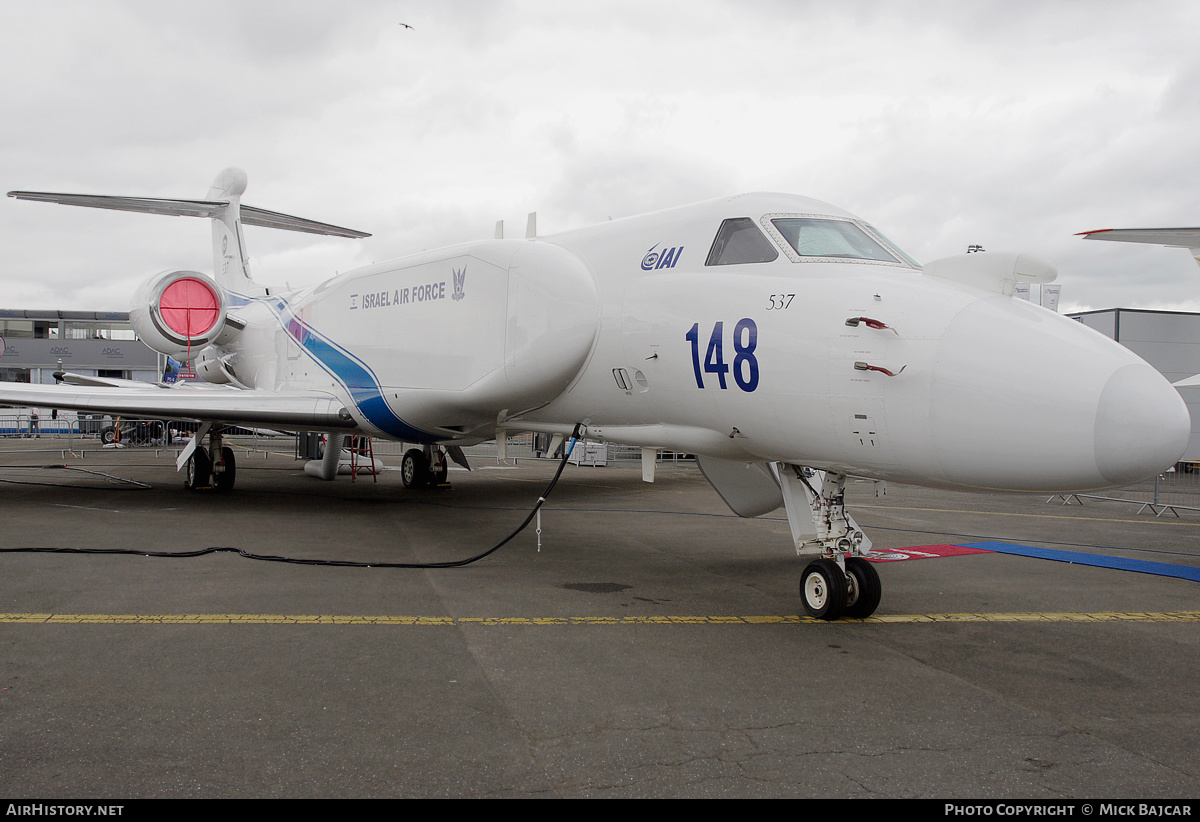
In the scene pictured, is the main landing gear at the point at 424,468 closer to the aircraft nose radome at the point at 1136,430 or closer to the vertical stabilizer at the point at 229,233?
the vertical stabilizer at the point at 229,233

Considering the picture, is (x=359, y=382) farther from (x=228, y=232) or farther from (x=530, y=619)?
(x=228, y=232)

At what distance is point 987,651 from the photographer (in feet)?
17.5

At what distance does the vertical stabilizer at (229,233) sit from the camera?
16750 mm

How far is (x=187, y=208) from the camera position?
16.7 m

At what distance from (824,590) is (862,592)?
0.96 feet

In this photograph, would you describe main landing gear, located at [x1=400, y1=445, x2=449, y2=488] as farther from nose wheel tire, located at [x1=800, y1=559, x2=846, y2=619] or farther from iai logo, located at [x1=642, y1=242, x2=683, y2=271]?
nose wheel tire, located at [x1=800, y1=559, x2=846, y2=619]

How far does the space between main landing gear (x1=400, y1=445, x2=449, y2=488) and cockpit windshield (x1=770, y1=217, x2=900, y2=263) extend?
1096 cm

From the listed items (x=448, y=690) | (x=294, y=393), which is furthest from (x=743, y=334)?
(x=294, y=393)

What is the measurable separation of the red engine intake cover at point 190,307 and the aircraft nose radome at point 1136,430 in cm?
1416

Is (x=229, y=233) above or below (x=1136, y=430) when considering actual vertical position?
above

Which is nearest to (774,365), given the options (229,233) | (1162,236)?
(1162,236)
